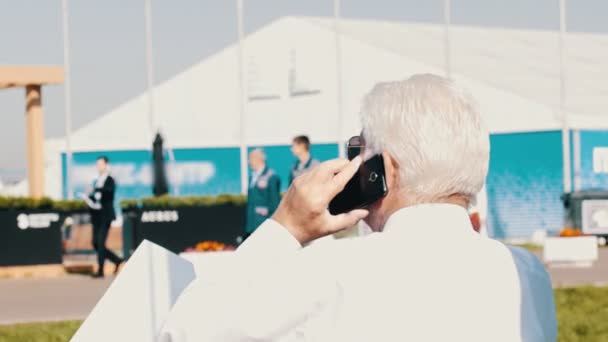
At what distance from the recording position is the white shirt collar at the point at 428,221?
2.40 meters

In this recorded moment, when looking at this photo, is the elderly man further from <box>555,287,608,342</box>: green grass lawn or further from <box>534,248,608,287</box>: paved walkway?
<box>534,248,608,287</box>: paved walkway

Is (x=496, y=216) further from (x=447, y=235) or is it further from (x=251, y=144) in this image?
(x=447, y=235)

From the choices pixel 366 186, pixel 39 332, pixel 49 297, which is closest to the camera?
pixel 366 186

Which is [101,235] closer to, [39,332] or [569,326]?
[39,332]

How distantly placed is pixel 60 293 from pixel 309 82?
26209 mm

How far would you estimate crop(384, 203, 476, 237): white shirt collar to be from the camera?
2.40m

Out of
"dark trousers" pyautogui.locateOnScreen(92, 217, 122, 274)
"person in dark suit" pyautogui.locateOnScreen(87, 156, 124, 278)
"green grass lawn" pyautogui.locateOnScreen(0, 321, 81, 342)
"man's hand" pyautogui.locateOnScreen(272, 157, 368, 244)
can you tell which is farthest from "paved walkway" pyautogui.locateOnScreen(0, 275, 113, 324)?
"man's hand" pyautogui.locateOnScreen(272, 157, 368, 244)

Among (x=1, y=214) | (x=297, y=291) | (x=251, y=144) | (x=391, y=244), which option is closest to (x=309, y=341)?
(x=297, y=291)

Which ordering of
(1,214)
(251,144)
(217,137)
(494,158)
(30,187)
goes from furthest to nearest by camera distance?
1. (217,137)
2. (251,144)
3. (494,158)
4. (30,187)
5. (1,214)

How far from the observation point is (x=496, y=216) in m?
35.6

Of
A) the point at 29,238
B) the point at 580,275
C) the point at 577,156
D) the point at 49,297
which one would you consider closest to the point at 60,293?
the point at 49,297

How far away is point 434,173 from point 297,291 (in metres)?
0.36

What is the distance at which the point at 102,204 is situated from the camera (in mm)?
19625

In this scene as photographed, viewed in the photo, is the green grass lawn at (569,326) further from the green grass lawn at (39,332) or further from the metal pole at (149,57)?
the metal pole at (149,57)
